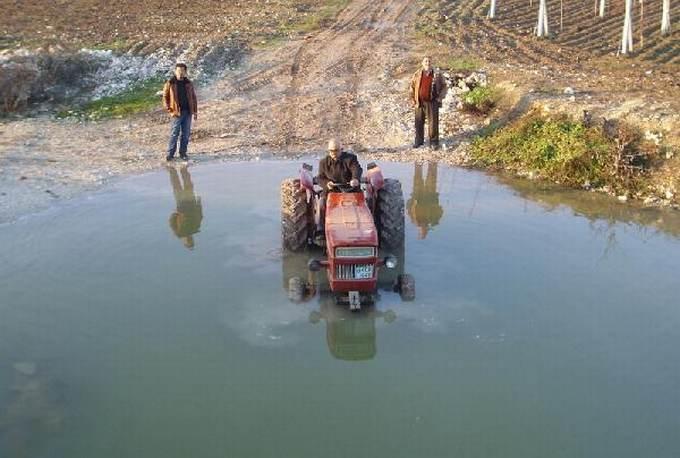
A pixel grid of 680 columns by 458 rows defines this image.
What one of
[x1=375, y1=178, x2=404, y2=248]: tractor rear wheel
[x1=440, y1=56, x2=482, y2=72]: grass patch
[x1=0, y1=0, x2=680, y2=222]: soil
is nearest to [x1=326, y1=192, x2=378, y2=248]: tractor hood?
[x1=375, y1=178, x2=404, y2=248]: tractor rear wheel

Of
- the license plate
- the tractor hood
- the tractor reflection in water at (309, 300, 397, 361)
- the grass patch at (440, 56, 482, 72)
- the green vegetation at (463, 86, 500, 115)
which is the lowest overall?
the tractor reflection in water at (309, 300, 397, 361)

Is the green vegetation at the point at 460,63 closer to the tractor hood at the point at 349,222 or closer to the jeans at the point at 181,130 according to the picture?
the jeans at the point at 181,130

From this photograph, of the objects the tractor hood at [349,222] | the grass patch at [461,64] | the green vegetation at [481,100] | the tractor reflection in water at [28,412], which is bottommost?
the tractor reflection in water at [28,412]

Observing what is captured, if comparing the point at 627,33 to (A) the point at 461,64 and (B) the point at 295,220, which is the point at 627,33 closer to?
A: (A) the point at 461,64

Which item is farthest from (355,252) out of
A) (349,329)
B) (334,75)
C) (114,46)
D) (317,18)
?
(317,18)

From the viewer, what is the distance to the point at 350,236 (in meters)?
6.95

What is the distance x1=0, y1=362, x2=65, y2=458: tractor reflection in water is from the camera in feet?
17.1

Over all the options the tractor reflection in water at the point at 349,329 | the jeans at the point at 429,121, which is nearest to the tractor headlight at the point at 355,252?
the tractor reflection in water at the point at 349,329

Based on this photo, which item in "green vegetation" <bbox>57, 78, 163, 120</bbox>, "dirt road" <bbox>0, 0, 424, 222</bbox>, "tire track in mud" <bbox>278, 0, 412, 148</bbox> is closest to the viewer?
"dirt road" <bbox>0, 0, 424, 222</bbox>

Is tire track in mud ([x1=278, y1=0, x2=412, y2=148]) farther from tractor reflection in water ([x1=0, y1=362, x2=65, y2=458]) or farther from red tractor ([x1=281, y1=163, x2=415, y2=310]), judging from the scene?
tractor reflection in water ([x1=0, y1=362, x2=65, y2=458])

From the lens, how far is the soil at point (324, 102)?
1177 cm

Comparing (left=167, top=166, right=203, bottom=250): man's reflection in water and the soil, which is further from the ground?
the soil

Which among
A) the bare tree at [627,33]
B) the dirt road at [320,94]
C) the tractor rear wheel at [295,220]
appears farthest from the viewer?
the bare tree at [627,33]

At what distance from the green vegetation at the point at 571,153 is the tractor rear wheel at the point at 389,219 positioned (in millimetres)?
4042
